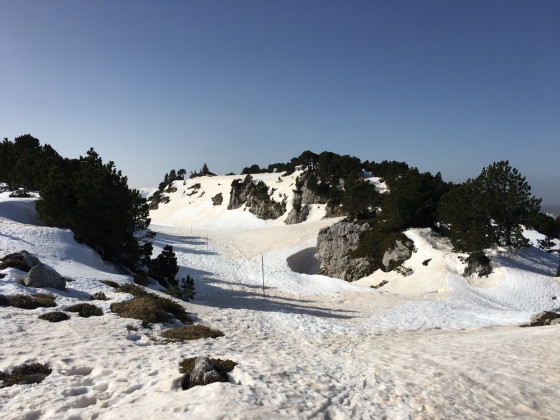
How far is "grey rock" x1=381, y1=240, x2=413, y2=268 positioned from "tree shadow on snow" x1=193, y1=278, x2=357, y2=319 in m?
13.9

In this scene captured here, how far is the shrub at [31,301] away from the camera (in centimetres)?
1148

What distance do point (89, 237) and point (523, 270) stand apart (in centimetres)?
3547

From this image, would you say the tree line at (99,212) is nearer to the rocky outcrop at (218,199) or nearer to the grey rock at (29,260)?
the grey rock at (29,260)

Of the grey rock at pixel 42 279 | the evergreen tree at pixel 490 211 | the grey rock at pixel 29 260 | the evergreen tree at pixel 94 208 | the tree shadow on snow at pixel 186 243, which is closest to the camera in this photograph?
the grey rock at pixel 42 279

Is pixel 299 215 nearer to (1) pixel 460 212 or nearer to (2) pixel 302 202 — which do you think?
(2) pixel 302 202

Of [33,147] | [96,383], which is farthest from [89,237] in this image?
[33,147]

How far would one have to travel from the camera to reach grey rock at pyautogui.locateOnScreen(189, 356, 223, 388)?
6898 mm

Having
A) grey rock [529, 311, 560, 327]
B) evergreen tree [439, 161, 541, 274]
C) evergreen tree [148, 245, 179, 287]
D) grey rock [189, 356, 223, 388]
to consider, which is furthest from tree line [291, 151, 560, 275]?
grey rock [189, 356, 223, 388]

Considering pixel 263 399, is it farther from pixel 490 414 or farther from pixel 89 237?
pixel 89 237

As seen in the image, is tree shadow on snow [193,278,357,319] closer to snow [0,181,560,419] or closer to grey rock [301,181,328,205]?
snow [0,181,560,419]

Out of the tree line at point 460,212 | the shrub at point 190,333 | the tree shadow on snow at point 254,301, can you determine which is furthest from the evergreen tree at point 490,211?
the shrub at point 190,333

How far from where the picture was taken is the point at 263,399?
6.43m

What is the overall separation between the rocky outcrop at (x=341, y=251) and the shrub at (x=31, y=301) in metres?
32.0

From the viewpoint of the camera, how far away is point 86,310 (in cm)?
1216
